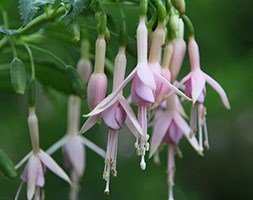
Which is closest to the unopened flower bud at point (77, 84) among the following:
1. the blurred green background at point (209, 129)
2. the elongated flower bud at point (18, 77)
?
the elongated flower bud at point (18, 77)

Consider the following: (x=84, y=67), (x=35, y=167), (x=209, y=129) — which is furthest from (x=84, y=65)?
(x=209, y=129)

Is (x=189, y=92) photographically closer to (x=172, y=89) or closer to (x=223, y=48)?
(x=172, y=89)

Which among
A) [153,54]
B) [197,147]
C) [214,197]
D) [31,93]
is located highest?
[153,54]

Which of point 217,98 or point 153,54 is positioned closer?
point 153,54

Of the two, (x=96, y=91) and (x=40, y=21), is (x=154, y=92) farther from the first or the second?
(x=40, y=21)

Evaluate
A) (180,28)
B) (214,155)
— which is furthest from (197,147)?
(214,155)
